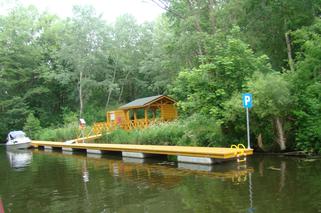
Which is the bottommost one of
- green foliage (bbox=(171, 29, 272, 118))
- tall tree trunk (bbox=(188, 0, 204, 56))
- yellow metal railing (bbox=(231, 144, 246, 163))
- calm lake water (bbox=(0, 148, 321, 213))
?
calm lake water (bbox=(0, 148, 321, 213))

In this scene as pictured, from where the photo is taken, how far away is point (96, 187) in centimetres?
1027

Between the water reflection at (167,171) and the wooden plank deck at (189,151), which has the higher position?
the wooden plank deck at (189,151)

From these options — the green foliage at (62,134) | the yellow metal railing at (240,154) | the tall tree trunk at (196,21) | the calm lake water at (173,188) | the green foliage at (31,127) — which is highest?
the tall tree trunk at (196,21)

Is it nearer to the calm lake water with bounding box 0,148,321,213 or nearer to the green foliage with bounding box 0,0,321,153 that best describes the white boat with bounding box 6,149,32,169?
the calm lake water with bounding box 0,148,321,213

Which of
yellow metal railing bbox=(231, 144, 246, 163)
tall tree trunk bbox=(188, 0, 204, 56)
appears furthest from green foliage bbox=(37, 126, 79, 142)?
yellow metal railing bbox=(231, 144, 246, 163)

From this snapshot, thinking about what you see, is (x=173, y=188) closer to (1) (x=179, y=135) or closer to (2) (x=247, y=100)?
(2) (x=247, y=100)

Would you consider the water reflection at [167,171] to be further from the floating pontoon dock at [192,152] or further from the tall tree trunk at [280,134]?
the tall tree trunk at [280,134]

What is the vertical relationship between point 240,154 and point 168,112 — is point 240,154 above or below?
below

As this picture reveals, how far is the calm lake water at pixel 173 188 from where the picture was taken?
745cm

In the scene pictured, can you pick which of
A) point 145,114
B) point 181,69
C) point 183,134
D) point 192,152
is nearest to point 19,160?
point 145,114

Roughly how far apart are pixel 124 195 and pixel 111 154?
10.6 m

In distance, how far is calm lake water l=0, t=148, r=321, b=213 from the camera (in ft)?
24.4

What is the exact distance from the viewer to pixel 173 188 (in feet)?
30.9

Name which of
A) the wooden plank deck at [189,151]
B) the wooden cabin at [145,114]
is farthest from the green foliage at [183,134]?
the wooden cabin at [145,114]
